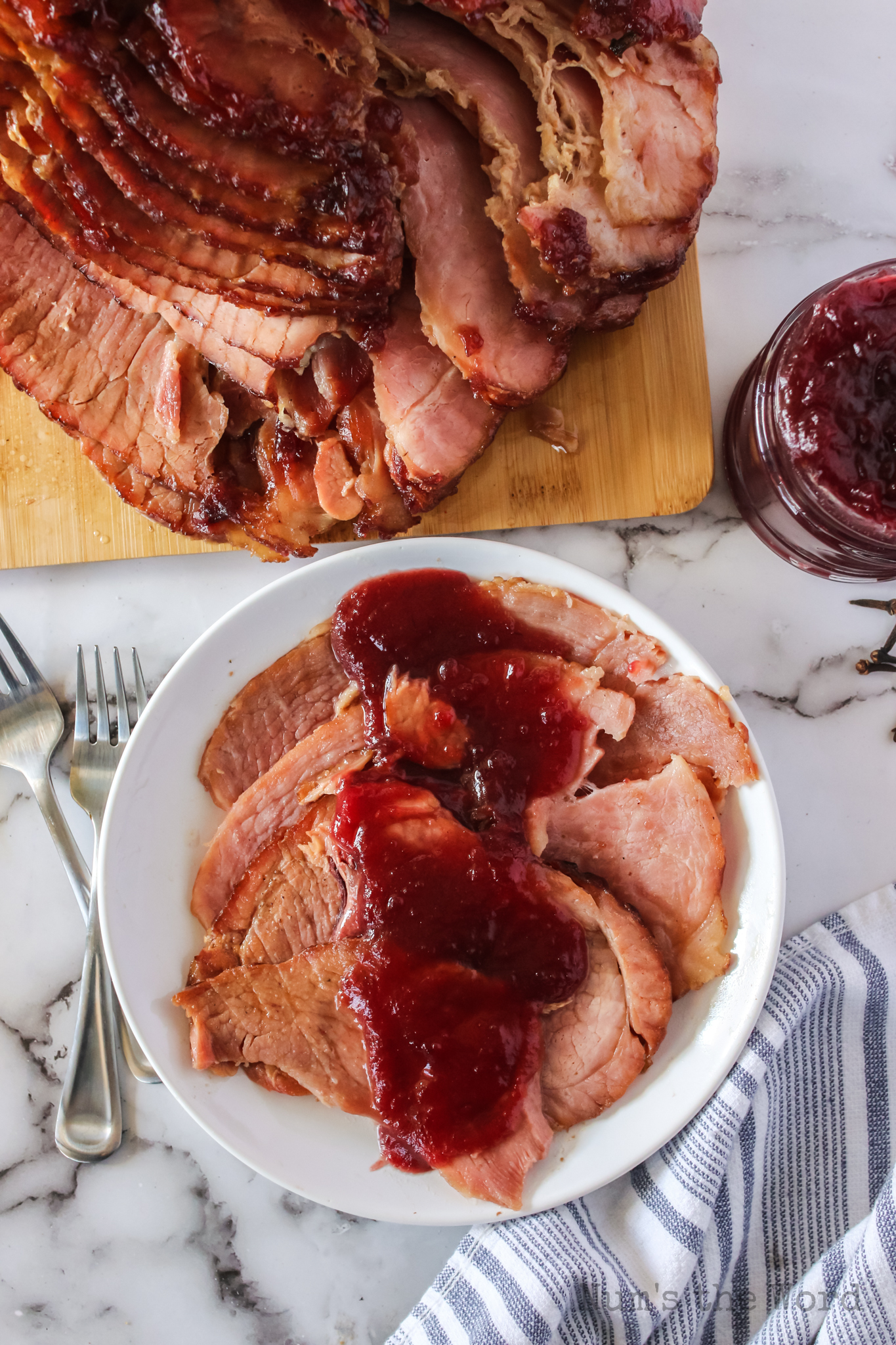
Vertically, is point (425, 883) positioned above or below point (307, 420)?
below

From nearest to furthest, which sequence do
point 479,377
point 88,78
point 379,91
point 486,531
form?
1. point 88,78
2. point 379,91
3. point 479,377
4. point 486,531

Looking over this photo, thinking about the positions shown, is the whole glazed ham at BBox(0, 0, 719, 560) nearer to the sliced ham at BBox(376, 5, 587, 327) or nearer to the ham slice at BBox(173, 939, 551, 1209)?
the sliced ham at BBox(376, 5, 587, 327)

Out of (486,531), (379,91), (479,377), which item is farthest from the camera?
(486,531)

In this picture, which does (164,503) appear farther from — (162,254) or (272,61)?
(272,61)

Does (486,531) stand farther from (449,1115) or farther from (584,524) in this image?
(449,1115)

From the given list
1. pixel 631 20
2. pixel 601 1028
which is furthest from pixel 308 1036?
pixel 631 20

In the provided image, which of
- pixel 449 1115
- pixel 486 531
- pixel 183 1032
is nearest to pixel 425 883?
pixel 449 1115
